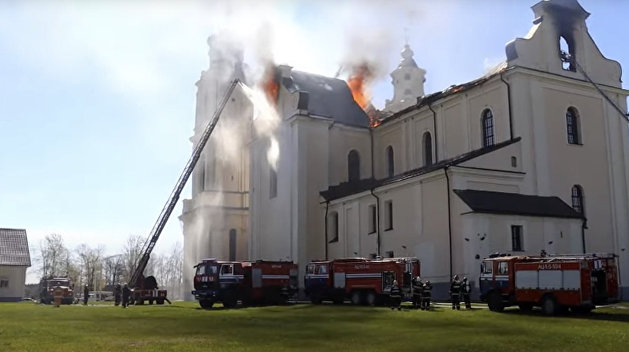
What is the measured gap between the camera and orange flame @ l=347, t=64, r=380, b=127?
183ft

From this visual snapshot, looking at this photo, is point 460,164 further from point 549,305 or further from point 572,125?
point 549,305

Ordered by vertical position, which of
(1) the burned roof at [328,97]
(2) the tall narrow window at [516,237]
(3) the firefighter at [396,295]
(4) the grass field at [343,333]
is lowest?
(4) the grass field at [343,333]

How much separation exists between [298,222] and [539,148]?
17416 millimetres

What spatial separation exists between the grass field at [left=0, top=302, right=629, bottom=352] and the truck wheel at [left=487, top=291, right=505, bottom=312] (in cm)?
142

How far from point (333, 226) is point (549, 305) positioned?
74.5 ft

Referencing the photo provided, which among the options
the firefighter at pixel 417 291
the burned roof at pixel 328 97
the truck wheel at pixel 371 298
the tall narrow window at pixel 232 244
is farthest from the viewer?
the tall narrow window at pixel 232 244

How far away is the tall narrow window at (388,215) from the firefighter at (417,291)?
428 inches

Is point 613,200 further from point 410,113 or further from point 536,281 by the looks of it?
point 536,281

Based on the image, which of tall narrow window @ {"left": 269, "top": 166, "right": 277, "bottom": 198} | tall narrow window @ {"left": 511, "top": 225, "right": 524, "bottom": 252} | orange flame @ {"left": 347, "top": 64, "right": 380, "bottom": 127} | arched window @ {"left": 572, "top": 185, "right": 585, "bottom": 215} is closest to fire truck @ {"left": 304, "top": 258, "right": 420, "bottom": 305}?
tall narrow window @ {"left": 511, "top": 225, "right": 524, "bottom": 252}

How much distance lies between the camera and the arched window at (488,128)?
1566 inches

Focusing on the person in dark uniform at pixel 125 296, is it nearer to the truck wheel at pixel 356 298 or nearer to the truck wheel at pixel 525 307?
the truck wheel at pixel 356 298

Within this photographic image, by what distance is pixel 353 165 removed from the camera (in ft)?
167

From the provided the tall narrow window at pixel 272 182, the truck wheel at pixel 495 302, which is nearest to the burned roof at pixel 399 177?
the tall narrow window at pixel 272 182

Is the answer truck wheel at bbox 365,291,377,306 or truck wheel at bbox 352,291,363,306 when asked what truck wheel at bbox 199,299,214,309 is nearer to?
truck wheel at bbox 352,291,363,306
